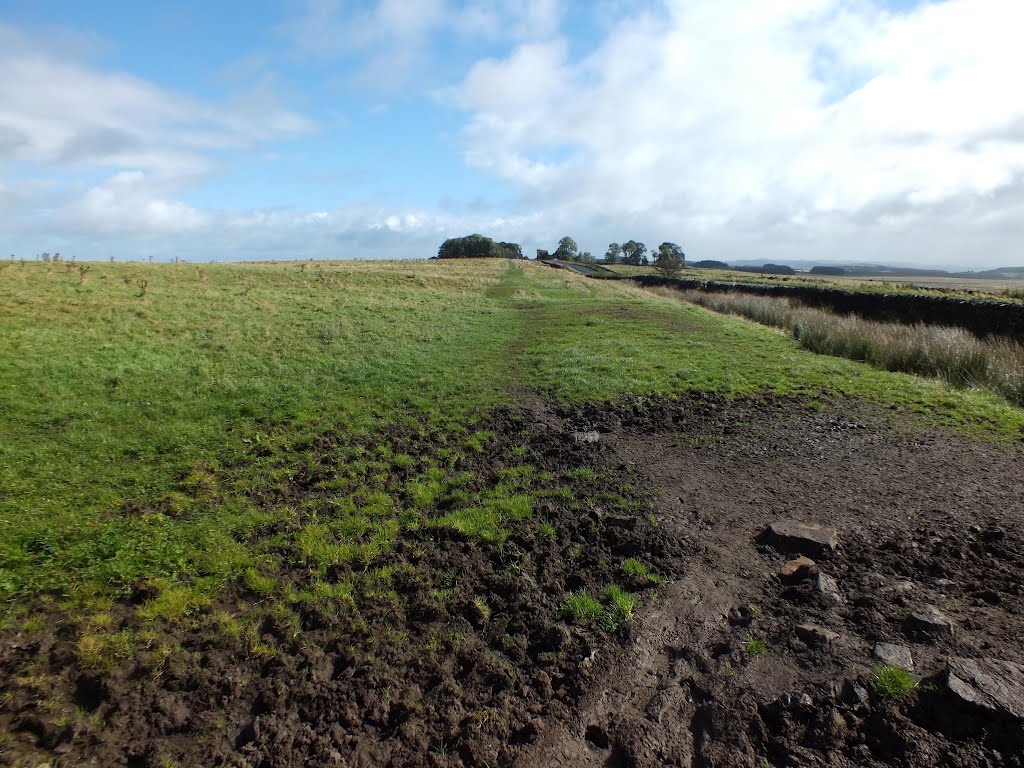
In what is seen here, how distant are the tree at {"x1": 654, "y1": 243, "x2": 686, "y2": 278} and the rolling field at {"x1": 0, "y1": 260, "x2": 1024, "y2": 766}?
65904 millimetres

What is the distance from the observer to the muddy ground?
12.1 feet

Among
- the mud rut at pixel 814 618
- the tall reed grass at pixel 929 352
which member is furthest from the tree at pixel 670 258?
the mud rut at pixel 814 618

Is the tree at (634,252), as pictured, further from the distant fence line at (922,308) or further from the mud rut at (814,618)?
the mud rut at (814,618)

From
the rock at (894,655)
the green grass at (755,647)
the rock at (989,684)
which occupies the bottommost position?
the green grass at (755,647)

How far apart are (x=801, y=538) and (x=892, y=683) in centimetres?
238

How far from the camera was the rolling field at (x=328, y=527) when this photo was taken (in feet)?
13.0

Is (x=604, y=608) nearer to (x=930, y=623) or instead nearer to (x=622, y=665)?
(x=622, y=665)

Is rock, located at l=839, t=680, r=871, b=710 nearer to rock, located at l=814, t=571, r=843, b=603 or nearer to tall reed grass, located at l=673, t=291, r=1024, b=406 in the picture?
rock, located at l=814, t=571, r=843, b=603

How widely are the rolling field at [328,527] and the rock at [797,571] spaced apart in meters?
0.95

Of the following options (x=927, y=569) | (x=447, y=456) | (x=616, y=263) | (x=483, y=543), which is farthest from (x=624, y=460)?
(x=616, y=263)

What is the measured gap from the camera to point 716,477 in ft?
27.8

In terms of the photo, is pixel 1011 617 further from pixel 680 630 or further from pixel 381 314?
pixel 381 314

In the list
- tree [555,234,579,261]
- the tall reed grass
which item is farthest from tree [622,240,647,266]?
the tall reed grass

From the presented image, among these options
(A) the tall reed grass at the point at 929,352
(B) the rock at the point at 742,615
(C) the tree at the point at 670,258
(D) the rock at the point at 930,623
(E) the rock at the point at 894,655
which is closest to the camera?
(E) the rock at the point at 894,655
